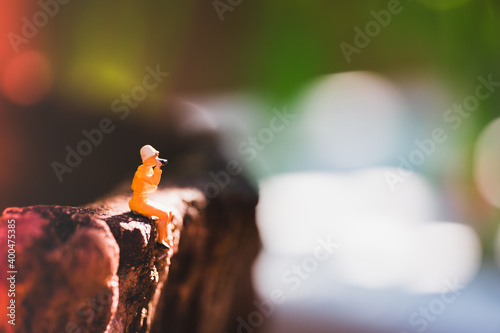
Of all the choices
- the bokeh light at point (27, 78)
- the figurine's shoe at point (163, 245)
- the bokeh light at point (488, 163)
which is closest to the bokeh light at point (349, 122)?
the bokeh light at point (488, 163)

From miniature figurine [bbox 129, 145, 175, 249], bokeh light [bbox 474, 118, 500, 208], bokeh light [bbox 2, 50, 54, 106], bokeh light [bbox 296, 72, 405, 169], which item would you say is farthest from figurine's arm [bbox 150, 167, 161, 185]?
bokeh light [bbox 474, 118, 500, 208]

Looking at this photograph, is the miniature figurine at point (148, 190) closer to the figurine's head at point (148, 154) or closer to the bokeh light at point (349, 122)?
the figurine's head at point (148, 154)

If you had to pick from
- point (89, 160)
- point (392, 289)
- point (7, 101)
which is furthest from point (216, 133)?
point (392, 289)

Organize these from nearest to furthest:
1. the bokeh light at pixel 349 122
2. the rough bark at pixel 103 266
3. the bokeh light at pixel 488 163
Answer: the rough bark at pixel 103 266 < the bokeh light at pixel 488 163 < the bokeh light at pixel 349 122

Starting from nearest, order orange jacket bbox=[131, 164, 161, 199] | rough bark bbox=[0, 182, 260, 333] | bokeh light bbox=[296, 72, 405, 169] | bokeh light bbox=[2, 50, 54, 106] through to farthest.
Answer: rough bark bbox=[0, 182, 260, 333]
orange jacket bbox=[131, 164, 161, 199]
bokeh light bbox=[2, 50, 54, 106]
bokeh light bbox=[296, 72, 405, 169]

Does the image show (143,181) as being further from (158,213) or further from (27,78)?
(27,78)

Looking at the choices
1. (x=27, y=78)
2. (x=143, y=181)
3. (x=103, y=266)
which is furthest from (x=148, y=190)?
(x=27, y=78)

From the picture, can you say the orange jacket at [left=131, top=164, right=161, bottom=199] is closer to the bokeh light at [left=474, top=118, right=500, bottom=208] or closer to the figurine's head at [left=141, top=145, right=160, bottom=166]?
the figurine's head at [left=141, top=145, right=160, bottom=166]
